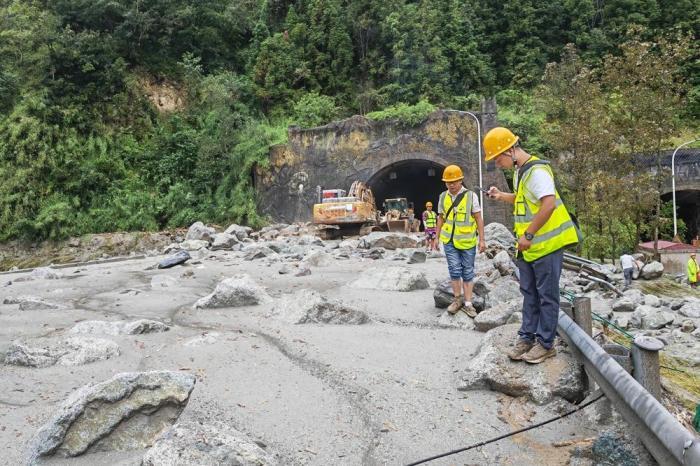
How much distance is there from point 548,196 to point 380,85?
32914 mm

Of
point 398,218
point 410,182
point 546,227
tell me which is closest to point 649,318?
point 546,227

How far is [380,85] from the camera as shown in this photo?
3506cm

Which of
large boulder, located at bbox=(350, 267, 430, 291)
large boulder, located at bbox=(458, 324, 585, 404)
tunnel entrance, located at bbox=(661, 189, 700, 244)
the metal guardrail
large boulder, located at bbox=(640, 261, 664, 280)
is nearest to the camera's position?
the metal guardrail

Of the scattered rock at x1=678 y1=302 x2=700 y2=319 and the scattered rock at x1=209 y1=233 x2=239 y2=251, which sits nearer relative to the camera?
the scattered rock at x1=678 y1=302 x2=700 y2=319

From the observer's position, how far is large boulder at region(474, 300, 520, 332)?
5.47 metres

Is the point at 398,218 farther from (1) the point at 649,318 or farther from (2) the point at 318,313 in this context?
(2) the point at 318,313

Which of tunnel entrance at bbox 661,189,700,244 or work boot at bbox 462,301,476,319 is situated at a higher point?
work boot at bbox 462,301,476,319

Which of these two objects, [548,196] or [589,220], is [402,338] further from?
[589,220]

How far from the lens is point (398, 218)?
78.4ft

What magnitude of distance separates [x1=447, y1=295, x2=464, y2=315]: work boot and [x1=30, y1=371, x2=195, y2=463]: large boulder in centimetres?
346

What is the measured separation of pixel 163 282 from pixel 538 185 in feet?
24.2

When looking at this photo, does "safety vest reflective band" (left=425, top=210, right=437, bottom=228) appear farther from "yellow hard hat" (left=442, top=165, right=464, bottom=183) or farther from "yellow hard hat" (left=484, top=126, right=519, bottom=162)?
"yellow hard hat" (left=484, top=126, right=519, bottom=162)

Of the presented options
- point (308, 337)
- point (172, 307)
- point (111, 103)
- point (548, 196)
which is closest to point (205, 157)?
point (111, 103)

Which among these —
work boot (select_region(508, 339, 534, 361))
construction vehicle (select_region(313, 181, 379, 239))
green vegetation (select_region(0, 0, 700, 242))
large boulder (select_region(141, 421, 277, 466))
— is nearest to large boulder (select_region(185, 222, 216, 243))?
construction vehicle (select_region(313, 181, 379, 239))
